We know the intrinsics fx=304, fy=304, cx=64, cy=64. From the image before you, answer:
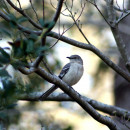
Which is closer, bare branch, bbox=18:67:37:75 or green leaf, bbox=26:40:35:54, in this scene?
green leaf, bbox=26:40:35:54

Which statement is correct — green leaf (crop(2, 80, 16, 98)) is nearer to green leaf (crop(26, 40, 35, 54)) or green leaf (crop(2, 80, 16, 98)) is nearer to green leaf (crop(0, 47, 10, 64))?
green leaf (crop(0, 47, 10, 64))

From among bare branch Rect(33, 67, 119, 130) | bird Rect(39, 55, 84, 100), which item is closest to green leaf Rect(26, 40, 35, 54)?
bare branch Rect(33, 67, 119, 130)

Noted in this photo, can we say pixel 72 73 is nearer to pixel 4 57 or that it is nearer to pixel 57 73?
pixel 57 73

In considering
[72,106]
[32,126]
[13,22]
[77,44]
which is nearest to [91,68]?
[72,106]

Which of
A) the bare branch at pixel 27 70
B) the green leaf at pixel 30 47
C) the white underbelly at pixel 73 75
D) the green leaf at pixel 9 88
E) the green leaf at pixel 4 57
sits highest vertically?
the white underbelly at pixel 73 75

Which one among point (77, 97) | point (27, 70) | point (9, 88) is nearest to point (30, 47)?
point (9, 88)

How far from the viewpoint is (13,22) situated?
3004 millimetres

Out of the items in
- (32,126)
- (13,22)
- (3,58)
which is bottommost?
(3,58)

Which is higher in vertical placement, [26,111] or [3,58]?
[26,111]

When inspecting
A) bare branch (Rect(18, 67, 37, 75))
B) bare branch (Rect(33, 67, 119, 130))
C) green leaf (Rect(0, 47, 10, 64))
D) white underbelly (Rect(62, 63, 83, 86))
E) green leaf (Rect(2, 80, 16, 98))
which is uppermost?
white underbelly (Rect(62, 63, 83, 86))

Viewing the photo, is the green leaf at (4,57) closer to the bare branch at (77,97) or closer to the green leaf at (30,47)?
the green leaf at (30,47)

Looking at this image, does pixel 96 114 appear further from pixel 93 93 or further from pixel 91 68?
pixel 91 68

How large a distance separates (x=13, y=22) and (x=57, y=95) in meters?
3.30

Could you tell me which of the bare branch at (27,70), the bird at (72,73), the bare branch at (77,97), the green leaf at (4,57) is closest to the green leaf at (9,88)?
the green leaf at (4,57)
